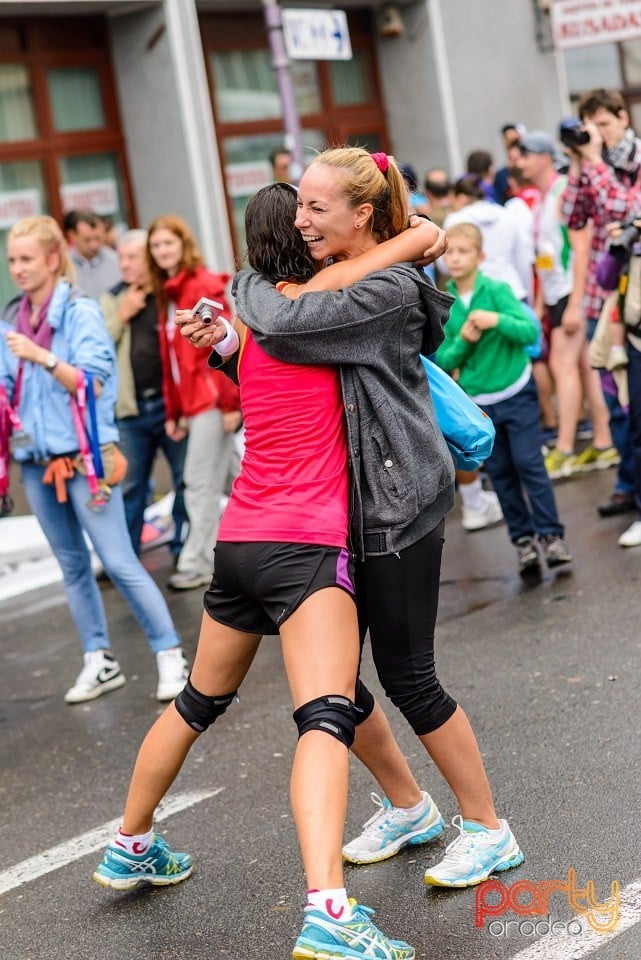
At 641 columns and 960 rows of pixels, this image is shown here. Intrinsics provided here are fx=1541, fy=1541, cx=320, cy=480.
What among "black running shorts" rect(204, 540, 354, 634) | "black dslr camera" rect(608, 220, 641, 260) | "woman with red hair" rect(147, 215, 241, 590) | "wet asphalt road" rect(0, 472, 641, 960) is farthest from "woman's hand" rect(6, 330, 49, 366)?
"black dslr camera" rect(608, 220, 641, 260)

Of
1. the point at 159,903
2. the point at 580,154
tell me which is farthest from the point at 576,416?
the point at 159,903

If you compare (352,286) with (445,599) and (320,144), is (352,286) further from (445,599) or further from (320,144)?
(320,144)

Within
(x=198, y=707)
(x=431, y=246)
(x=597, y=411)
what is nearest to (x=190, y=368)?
(x=597, y=411)

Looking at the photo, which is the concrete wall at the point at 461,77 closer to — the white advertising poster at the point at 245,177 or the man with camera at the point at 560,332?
the white advertising poster at the point at 245,177

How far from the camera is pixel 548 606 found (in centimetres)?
696

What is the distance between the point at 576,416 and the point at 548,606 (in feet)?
11.6

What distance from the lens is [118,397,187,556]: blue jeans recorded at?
29.6ft

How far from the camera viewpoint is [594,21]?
14.3m

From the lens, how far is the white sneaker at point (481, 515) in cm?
919

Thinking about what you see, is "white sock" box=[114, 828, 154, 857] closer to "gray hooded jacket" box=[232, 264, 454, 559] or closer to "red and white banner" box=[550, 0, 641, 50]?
"gray hooded jacket" box=[232, 264, 454, 559]

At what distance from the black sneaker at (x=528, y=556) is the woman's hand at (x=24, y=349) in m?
2.68

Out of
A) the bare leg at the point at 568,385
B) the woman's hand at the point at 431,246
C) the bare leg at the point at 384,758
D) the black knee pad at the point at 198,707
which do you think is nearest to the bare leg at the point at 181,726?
the black knee pad at the point at 198,707

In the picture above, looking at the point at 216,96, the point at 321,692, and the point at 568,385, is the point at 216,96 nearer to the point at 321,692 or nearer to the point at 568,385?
the point at 568,385

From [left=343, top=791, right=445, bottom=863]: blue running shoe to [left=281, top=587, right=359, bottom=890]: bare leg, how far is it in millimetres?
730
